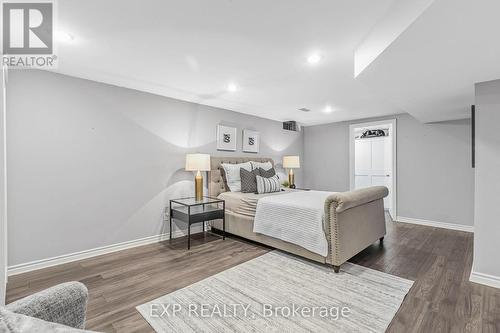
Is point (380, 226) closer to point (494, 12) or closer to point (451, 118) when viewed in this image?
point (451, 118)

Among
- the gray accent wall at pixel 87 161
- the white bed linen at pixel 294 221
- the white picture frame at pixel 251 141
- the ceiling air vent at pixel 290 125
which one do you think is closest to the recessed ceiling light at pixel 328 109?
the ceiling air vent at pixel 290 125

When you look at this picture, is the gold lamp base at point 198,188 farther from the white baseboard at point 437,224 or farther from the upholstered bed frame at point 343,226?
the white baseboard at point 437,224

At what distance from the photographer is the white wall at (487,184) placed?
7.54 ft

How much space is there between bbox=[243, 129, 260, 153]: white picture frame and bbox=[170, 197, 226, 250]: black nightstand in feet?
4.90

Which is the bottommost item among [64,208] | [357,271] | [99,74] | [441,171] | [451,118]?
[357,271]

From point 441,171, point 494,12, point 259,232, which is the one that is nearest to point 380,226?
point 259,232

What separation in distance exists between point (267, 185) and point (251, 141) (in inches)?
51.7

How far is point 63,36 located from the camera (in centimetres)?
200

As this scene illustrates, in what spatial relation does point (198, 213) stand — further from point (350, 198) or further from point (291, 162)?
point (291, 162)

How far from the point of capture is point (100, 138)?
3.03 m

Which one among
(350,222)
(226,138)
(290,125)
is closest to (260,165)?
(226,138)

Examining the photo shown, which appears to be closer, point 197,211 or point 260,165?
point 197,211

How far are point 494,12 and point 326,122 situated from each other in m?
4.60

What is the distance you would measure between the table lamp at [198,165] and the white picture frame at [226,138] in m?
0.74
